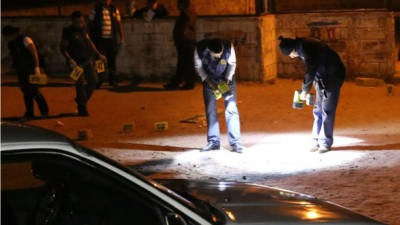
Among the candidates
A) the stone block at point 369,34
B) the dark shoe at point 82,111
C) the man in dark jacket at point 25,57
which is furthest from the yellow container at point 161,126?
the stone block at point 369,34

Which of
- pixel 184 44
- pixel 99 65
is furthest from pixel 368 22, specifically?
pixel 99 65

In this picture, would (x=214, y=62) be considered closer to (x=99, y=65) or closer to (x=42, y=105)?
(x=99, y=65)

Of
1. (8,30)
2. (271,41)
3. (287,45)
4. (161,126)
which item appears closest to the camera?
(287,45)

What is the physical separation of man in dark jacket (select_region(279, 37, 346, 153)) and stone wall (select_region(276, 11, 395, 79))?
6.41 m

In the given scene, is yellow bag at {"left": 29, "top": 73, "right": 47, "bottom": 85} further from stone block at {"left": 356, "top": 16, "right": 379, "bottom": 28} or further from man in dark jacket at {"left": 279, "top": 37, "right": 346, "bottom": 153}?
stone block at {"left": 356, "top": 16, "right": 379, "bottom": 28}

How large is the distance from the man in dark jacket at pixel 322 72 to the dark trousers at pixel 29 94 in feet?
18.2

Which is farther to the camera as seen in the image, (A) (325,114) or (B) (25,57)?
(B) (25,57)

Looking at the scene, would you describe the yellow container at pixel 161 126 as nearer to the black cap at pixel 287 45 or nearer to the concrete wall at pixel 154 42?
the black cap at pixel 287 45

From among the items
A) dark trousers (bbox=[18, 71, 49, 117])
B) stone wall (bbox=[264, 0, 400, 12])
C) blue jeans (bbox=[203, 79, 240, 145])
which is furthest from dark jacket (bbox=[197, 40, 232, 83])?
stone wall (bbox=[264, 0, 400, 12])

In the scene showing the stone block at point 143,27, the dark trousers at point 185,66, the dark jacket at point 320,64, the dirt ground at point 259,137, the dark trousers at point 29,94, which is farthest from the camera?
the stone block at point 143,27

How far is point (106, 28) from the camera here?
15.7 meters

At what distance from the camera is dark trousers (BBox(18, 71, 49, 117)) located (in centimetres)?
1284

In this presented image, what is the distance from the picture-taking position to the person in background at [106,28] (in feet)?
51.1

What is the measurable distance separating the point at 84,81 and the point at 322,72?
211 inches
